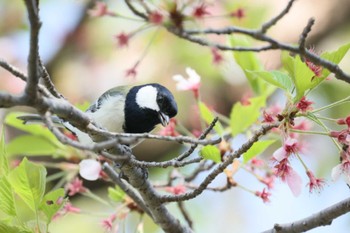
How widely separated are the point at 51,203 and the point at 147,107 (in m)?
0.97

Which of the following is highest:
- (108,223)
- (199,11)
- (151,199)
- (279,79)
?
(199,11)

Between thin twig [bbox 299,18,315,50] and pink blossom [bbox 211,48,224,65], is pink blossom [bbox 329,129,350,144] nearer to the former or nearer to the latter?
thin twig [bbox 299,18,315,50]

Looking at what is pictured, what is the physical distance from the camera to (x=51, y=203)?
1.61 metres

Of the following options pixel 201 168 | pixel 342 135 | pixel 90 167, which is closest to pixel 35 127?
pixel 201 168

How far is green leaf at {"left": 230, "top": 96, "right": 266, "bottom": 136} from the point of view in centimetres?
196

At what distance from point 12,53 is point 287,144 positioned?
9.39ft

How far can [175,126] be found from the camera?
89.1 inches

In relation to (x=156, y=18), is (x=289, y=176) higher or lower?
lower

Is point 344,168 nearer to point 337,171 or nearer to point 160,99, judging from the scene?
point 337,171

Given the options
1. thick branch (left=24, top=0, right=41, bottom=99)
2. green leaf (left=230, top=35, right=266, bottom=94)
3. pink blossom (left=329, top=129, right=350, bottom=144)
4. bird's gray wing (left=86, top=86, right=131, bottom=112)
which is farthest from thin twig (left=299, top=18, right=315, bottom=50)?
bird's gray wing (left=86, top=86, right=131, bottom=112)

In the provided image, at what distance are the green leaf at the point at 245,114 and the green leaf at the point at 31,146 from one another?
694 millimetres

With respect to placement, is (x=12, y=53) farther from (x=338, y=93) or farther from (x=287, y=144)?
(x=287, y=144)

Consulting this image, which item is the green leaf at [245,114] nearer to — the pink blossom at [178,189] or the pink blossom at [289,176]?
the pink blossom at [178,189]

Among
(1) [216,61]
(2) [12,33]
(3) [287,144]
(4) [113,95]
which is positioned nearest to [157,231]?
(4) [113,95]
